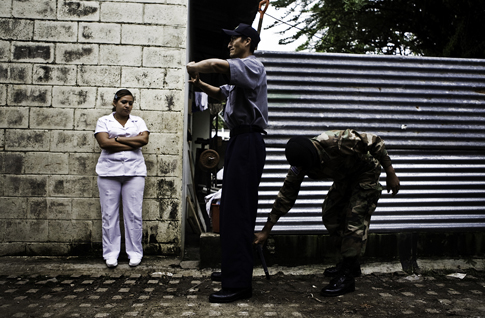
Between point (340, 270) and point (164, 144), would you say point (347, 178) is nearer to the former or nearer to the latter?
point (340, 270)

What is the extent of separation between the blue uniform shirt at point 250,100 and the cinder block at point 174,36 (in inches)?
60.5

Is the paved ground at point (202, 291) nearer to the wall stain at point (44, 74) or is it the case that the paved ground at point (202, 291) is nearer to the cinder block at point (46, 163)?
the cinder block at point (46, 163)

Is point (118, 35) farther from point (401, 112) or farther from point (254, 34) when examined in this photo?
point (401, 112)

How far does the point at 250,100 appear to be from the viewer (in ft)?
10.4

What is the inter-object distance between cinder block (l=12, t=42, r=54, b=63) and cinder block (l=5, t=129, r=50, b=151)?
817mm

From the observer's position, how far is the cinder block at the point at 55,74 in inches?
174

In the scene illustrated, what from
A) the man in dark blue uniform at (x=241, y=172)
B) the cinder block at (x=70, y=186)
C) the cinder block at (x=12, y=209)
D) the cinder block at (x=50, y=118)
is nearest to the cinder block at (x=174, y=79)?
the cinder block at (x=50, y=118)

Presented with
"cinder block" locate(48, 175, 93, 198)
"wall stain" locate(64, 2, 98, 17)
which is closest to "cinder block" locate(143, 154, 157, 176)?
"cinder block" locate(48, 175, 93, 198)

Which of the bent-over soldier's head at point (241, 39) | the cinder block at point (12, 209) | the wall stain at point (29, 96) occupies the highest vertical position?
the bent-over soldier's head at point (241, 39)

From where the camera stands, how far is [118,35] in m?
4.48

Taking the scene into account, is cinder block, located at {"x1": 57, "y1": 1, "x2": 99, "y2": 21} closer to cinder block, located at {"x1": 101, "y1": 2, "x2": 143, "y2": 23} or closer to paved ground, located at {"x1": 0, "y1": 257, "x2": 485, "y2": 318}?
cinder block, located at {"x1": 101, "y1": 2, "x2": 143, "y2": 23}

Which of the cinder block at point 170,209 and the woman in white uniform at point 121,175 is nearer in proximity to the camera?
the woman in white uniform at point 121,175

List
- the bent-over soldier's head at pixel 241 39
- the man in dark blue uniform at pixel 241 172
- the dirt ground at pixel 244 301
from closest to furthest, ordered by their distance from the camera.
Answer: the dirt ground at pixel 244 301, the man in dark blue uniform at pixel 241 172, the bent-over soldier's head at pixel 241 39

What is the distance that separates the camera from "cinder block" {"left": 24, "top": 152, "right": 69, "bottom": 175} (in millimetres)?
4414
